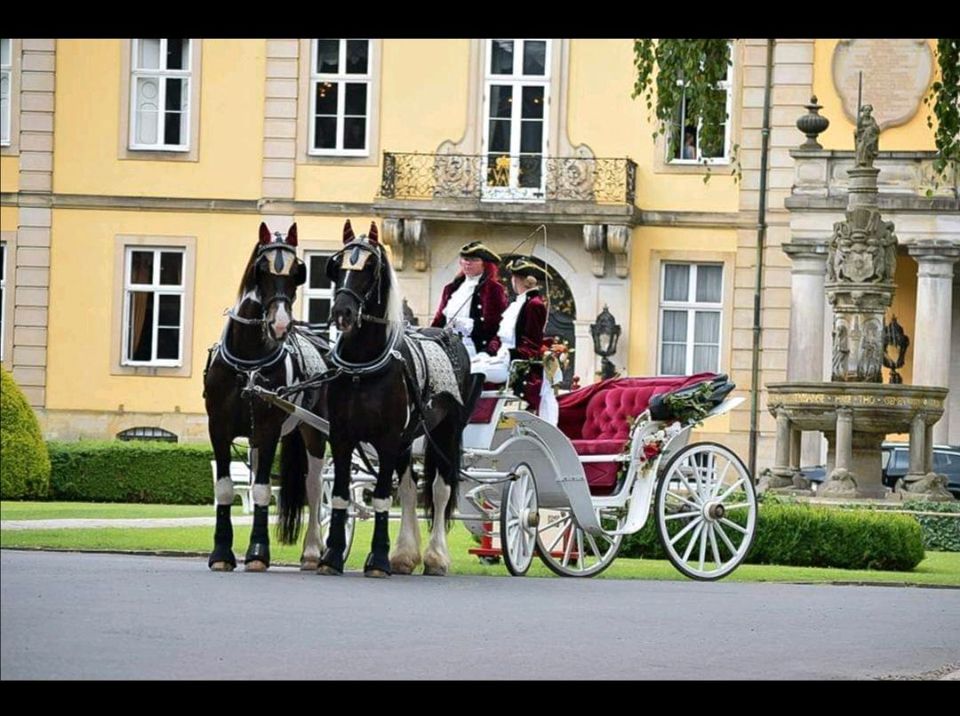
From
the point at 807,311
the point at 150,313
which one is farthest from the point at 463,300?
the point at 807,311

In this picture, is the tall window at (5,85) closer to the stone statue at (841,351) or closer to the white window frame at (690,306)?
the stone statue at (841,351)

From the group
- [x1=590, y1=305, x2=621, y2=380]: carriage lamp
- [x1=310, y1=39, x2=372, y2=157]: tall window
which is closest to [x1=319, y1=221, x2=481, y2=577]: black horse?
[x1=310, y1=39, x2=372, y2=157]: tall window

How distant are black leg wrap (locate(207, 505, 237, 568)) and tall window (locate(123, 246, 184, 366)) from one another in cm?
207

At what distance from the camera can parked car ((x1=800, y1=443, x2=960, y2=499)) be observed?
29.4 m

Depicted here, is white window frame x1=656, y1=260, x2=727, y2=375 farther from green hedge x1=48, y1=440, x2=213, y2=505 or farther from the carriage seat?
green hedge x1=48, y1=440, x2=213, y2=505

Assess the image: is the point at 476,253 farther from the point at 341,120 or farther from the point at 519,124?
the point at 341,120

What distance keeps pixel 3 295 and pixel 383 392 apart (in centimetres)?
591

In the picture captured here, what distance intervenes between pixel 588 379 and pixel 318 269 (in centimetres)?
973

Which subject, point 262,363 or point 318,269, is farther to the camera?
point 318,269

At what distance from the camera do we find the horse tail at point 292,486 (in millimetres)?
10703

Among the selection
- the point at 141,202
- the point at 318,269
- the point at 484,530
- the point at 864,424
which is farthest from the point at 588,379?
the point at 141,202

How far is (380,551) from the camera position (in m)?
10.8
